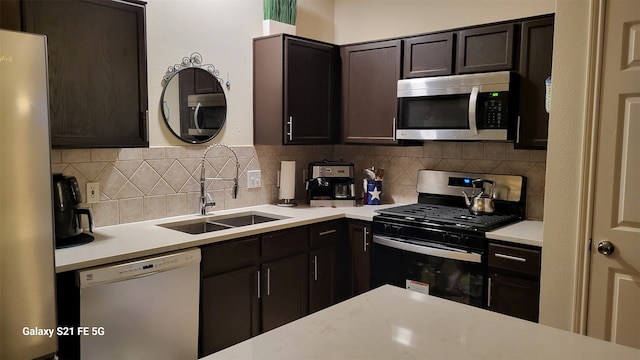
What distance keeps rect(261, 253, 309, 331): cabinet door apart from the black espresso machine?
655mm

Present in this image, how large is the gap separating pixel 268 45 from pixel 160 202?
135 cm

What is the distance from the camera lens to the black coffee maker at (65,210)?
2350 mm

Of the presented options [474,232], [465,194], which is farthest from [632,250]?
[465,194]

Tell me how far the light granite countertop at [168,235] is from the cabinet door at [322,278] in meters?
0.25

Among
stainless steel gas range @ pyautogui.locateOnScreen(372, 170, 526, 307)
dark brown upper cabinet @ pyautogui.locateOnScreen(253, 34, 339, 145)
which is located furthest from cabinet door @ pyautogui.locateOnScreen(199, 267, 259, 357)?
dark brown upper cabinet @ pyautogui.locateOnScreen(253, 34, 339, 145)

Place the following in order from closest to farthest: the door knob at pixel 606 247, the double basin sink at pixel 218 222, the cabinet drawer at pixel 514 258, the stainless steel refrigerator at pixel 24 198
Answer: the stainless steel refrigerator at pixel 24 198 → the door knob at pixel 606 247 → the cabinet drawer at pixel 514 258 → the double basin sink at pixel 218 222

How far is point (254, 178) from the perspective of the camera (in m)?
3.75

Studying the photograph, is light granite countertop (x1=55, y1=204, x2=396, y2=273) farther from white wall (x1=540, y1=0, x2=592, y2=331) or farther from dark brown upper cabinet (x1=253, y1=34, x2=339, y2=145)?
white wall (x1=540, y1=0, x2=592, y2=331)

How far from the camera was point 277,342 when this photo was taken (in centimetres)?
125

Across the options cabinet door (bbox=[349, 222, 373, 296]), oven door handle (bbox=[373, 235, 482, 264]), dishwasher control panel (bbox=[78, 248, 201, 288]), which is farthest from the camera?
cabinet door (bbox=[349, 222, 373, 296])

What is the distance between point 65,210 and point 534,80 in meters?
2.68

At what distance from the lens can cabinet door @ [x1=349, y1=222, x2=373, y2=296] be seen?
3.46 metres

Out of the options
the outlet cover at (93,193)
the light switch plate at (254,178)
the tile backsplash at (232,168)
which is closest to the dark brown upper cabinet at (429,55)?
the tile backsplash at (232,168)

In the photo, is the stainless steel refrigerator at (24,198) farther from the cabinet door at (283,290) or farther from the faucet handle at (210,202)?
the faucet handle at (210,202)
